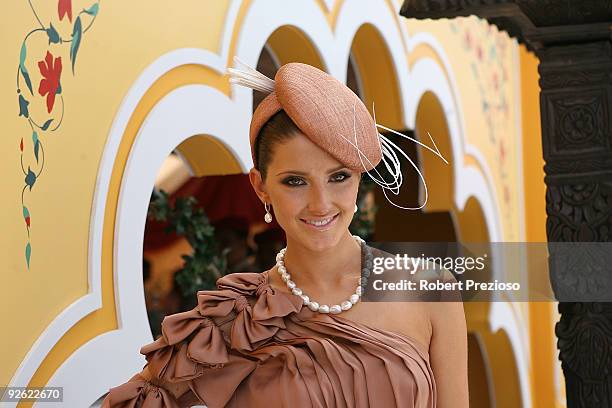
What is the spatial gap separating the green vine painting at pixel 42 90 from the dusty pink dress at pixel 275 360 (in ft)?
2.44

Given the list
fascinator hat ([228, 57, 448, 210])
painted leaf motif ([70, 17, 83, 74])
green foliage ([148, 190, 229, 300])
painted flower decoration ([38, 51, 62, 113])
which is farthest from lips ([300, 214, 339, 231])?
green foliage ([148, 190, 229, 300])

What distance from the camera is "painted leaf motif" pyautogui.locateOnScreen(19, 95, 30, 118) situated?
242 centimetres

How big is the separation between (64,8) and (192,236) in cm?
173

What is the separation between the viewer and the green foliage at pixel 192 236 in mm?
4129

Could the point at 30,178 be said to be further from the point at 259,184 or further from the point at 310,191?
the point at 310,191

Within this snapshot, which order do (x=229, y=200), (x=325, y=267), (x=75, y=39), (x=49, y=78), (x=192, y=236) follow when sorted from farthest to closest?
1. (x=229, y=200)
2. (x=192, y=236)
3. (x=75, y=39)
4. (x=49, y=78)
5. (x=325, y=267)

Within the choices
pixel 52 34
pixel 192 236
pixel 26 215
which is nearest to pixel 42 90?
pixel 52 34

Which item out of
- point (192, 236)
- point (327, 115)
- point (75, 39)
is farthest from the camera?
point (192, 236)

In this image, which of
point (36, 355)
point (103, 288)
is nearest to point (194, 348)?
point (36, 355)

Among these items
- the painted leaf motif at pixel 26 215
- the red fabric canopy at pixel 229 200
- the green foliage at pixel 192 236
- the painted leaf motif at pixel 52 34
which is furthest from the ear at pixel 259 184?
the red fabric canopy at pixel 229 200

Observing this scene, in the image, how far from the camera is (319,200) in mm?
1768

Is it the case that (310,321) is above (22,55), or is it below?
below

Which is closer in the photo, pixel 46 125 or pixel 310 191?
pixel 310 191

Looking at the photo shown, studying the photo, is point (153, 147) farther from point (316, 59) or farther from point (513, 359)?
point (513, 359)
